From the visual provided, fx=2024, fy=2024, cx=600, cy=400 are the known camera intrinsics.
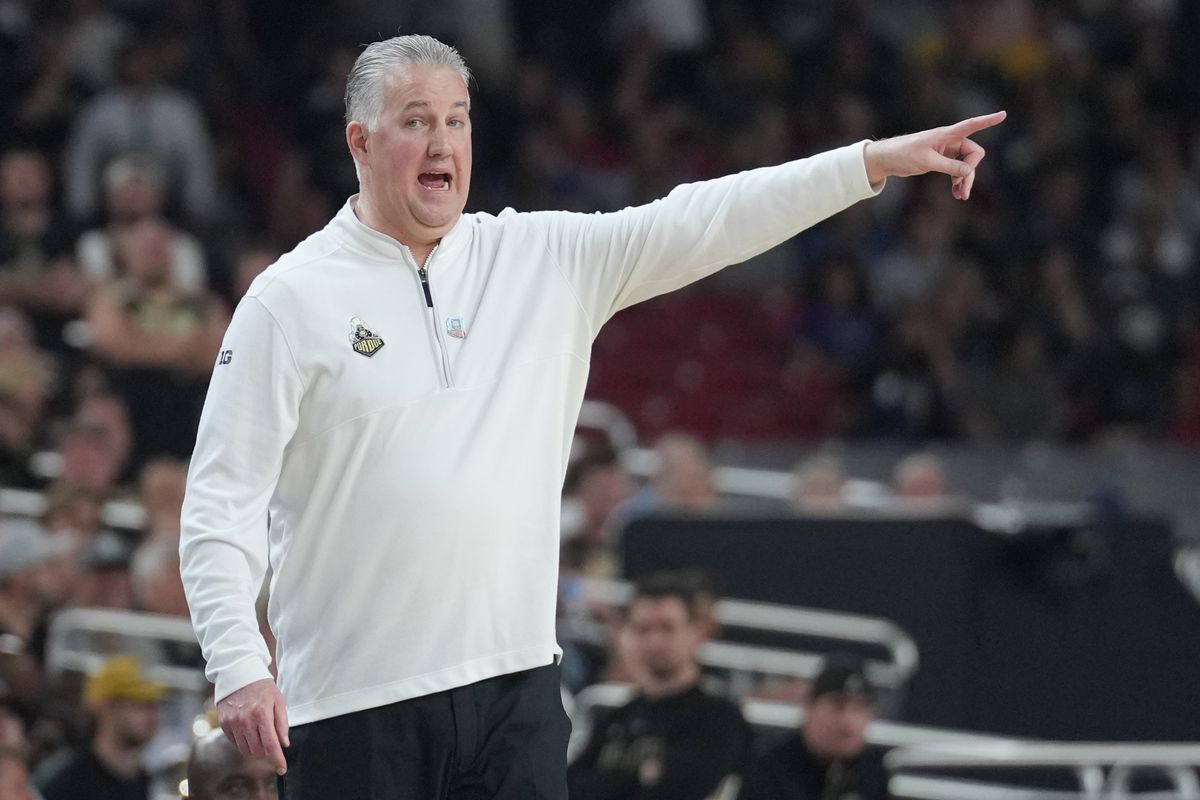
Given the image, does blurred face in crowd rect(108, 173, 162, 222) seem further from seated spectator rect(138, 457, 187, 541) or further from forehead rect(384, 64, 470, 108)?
forehead rect(384, 64, 470, 108)

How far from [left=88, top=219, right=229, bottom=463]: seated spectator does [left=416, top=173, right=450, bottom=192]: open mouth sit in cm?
587

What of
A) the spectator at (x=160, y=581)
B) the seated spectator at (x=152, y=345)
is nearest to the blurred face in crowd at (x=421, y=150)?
the spectator at (x=160, y=581)

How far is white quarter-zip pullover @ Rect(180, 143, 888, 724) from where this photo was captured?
11.9 ft

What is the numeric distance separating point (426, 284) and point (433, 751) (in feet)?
2.87

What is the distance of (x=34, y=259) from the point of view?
32.8 feet

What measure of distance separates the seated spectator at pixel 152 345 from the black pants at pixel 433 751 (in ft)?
19.6

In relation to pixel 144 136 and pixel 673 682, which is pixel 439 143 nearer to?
pixel 673 682

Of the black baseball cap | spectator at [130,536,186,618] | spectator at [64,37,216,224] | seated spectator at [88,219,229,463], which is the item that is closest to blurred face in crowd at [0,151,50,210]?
spectator at [64,37,216,224]

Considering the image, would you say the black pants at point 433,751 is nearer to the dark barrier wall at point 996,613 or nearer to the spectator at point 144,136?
the dark barrier wall at point 996,613

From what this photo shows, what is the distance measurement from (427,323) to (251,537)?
517 mm

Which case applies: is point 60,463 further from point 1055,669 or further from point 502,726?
point 502,726

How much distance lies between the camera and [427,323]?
3.79 meters

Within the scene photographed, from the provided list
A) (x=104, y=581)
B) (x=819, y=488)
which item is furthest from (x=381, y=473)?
(x=819, y=488)

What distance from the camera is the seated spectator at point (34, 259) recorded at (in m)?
9.87
